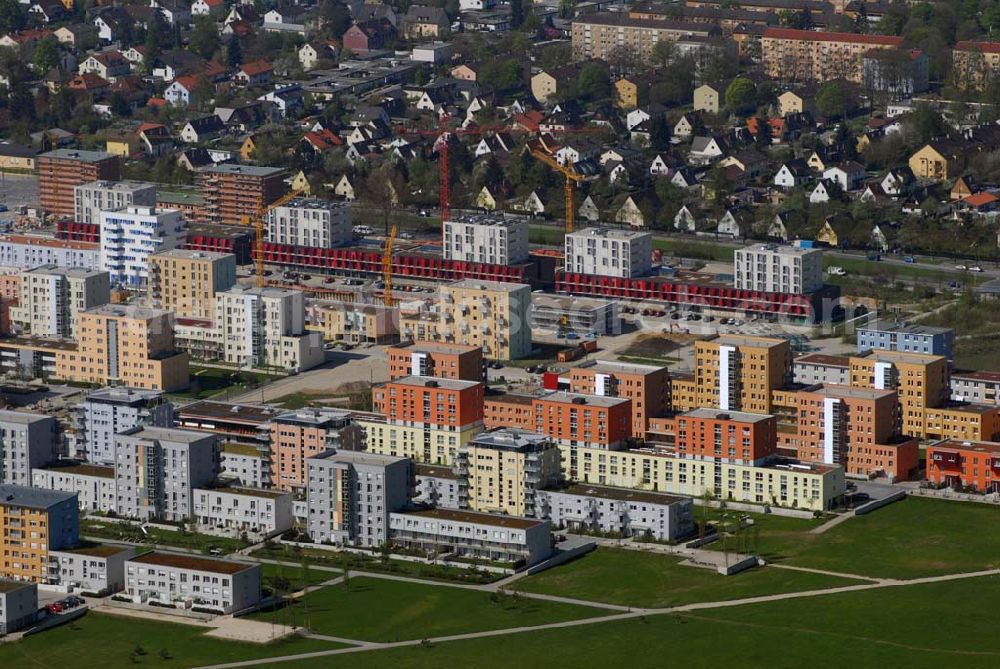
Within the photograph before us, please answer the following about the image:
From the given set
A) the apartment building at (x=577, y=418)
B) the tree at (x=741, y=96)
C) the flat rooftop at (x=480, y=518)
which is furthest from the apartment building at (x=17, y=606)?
the tree at (x=741, y=96)

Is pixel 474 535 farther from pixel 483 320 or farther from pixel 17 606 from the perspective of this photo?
pixel 483 320

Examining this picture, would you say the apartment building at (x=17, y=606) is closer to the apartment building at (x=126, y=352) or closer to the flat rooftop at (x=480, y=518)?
the flat rooftop at (x=480, y=518)

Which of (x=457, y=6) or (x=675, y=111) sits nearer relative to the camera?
(x=675, y=111)

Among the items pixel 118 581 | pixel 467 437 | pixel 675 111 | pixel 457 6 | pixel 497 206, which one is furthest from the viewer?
pixel 457 6

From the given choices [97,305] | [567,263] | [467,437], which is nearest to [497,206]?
[567,263]

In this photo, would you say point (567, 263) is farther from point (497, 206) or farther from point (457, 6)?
point (457, 6)

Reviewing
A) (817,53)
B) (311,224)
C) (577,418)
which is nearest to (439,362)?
(577,418)

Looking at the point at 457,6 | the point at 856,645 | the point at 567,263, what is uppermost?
the point at 457,6
